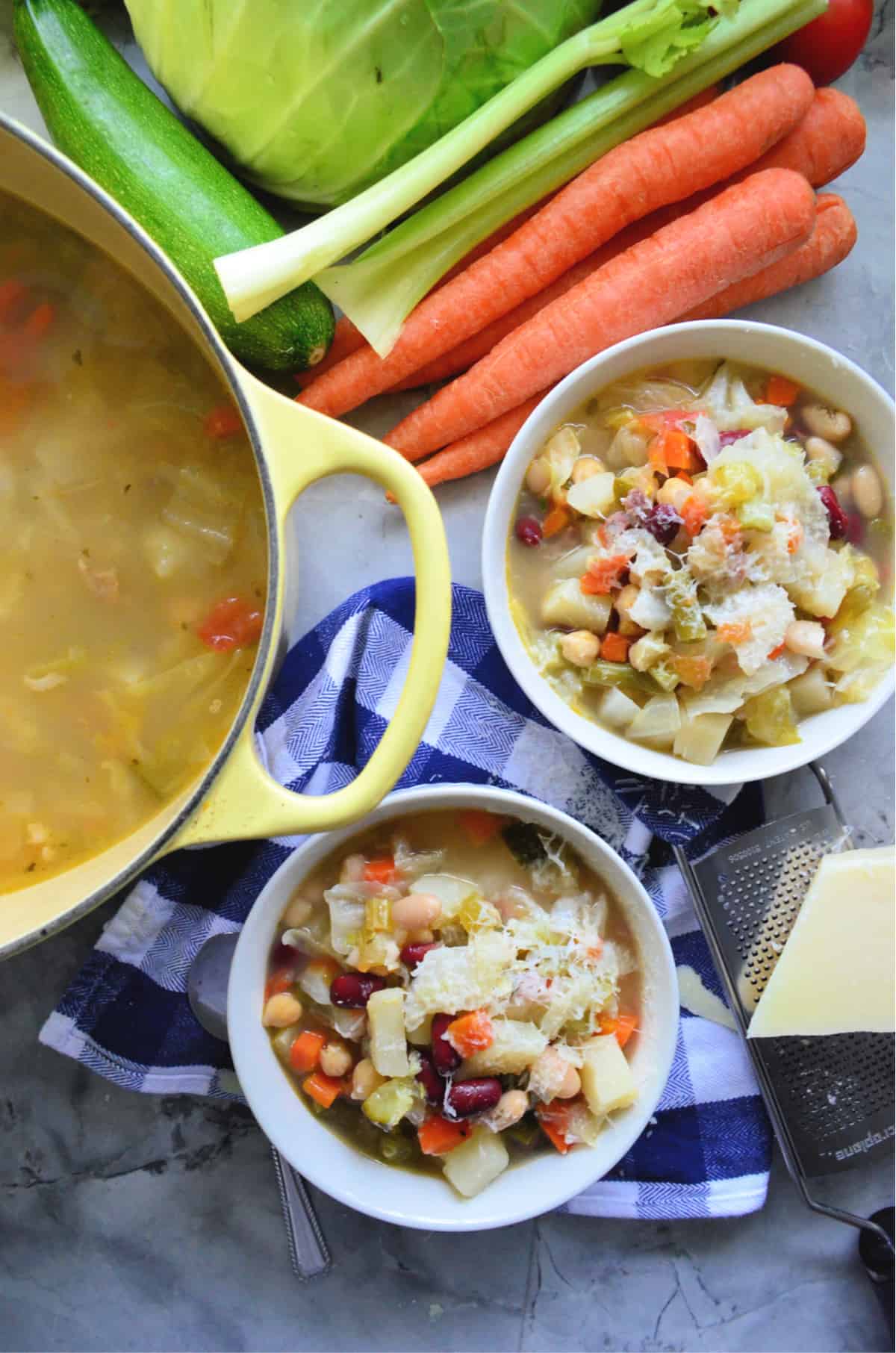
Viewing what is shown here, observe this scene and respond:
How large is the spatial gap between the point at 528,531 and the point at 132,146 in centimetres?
→ 98

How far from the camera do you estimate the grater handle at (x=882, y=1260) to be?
7.06 ft

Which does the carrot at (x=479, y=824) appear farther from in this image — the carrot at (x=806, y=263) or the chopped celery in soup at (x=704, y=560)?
the carrot at (x=806, y=263)

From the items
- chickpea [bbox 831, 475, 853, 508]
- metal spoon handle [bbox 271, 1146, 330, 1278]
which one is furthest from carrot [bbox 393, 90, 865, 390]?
metal spoon handle [bbox 271, 1146, 330, 1278]

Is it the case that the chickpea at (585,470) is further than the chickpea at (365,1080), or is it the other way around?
the chickpea at (585,470)

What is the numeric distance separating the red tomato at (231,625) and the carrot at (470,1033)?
71 centimetres

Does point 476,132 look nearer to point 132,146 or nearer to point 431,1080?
point 132,146

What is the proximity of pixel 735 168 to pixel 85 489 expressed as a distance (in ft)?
4.49

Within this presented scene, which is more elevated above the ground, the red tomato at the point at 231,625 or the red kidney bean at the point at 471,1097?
the red tomato at the point at 231,625

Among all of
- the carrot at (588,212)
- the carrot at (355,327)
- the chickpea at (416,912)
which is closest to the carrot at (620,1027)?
the chickpea at (416,912)

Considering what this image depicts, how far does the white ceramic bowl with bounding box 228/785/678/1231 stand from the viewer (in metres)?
1.84

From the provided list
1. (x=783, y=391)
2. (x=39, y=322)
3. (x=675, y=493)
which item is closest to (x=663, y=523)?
(x=675, y=493)

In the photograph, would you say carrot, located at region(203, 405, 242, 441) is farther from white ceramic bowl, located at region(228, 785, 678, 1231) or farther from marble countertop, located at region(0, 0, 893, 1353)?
white ceramic bowl, located at region(228, 785, 678, 1231)

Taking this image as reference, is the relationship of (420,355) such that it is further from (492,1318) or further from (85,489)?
(492,1318)

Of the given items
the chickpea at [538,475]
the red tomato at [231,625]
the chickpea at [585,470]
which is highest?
the red tomato at [231,625]
